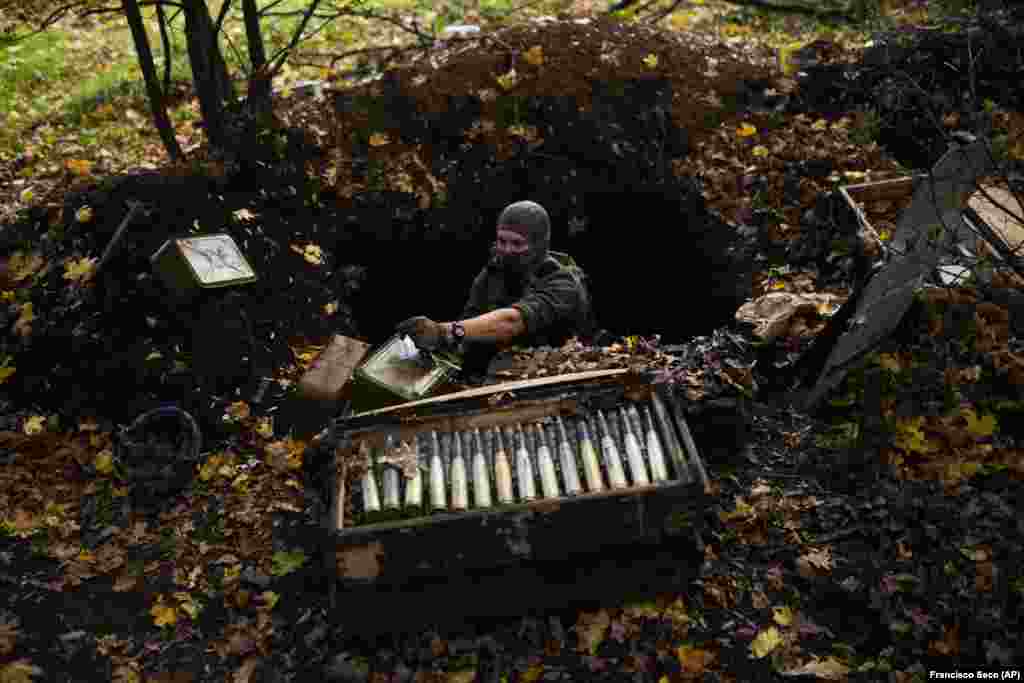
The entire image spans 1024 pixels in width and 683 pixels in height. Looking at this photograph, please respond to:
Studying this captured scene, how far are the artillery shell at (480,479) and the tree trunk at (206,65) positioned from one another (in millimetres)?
5098

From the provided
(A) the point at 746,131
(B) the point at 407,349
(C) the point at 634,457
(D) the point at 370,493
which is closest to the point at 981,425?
(C) the point at 634,457

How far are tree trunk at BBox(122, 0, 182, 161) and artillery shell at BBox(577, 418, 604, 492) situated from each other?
5949mm

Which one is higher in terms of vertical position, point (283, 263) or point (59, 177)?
point (59, 177)

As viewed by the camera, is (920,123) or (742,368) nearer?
(742,368)

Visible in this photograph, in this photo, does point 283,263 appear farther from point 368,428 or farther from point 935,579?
point 935,579

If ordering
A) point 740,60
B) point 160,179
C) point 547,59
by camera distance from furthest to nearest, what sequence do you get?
point 740,60, point 547,59, point 160,179

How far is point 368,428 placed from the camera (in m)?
4.30

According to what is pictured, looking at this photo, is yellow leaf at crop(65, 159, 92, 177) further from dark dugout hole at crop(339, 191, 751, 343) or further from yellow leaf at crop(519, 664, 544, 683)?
yellow leaf at crop(519, 664, 544, 683)

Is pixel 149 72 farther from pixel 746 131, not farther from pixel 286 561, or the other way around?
pixel 746 131

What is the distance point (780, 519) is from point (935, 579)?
0.91 meters

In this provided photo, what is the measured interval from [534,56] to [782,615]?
7.05 m

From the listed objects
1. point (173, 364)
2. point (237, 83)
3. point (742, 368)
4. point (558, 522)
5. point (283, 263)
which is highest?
point (237, 83)

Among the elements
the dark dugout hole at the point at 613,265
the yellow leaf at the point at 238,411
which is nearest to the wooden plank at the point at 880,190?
the dark dugout hole at the point at 613,265

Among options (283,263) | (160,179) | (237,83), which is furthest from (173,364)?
(237,83)
